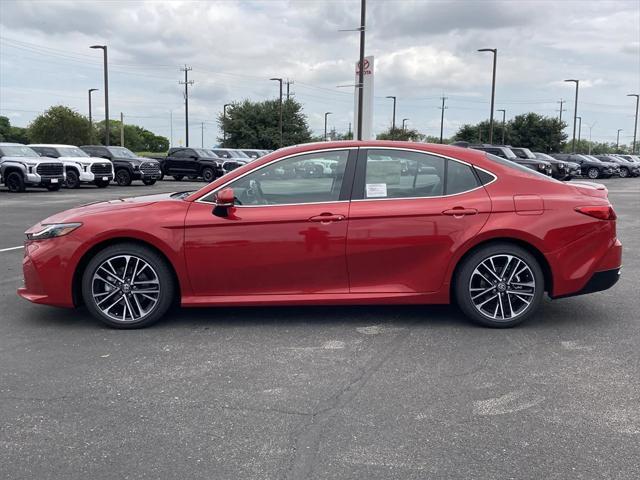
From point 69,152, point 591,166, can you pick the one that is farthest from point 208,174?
point 591,166

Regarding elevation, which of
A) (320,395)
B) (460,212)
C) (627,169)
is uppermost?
(627,169)

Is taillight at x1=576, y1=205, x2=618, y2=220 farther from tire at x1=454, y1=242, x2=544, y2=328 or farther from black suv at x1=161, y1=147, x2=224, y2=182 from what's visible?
black suv at x1=161, y1=147, x2=224, y2=182

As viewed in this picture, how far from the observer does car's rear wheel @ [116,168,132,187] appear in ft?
91.6

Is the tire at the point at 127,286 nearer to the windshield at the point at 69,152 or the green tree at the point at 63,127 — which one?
the windshield at the point at 69,152

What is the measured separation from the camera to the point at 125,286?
16.5 feet

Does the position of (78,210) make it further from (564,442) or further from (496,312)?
(564,442)

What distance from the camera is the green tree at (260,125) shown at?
62844 mm

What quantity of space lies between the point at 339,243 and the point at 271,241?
0.53 m

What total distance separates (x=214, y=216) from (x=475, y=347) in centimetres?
223

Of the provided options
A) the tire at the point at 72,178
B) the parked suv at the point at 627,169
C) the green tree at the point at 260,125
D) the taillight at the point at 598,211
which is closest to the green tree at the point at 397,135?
the green tree at the point at 260,125

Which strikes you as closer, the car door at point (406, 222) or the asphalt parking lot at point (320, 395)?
the asphalt parking lot at point (320, 395)

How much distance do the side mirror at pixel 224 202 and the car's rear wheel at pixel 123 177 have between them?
24244 mm

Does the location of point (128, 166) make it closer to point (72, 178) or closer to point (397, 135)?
point (72, 178)

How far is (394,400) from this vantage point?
3.65 m
